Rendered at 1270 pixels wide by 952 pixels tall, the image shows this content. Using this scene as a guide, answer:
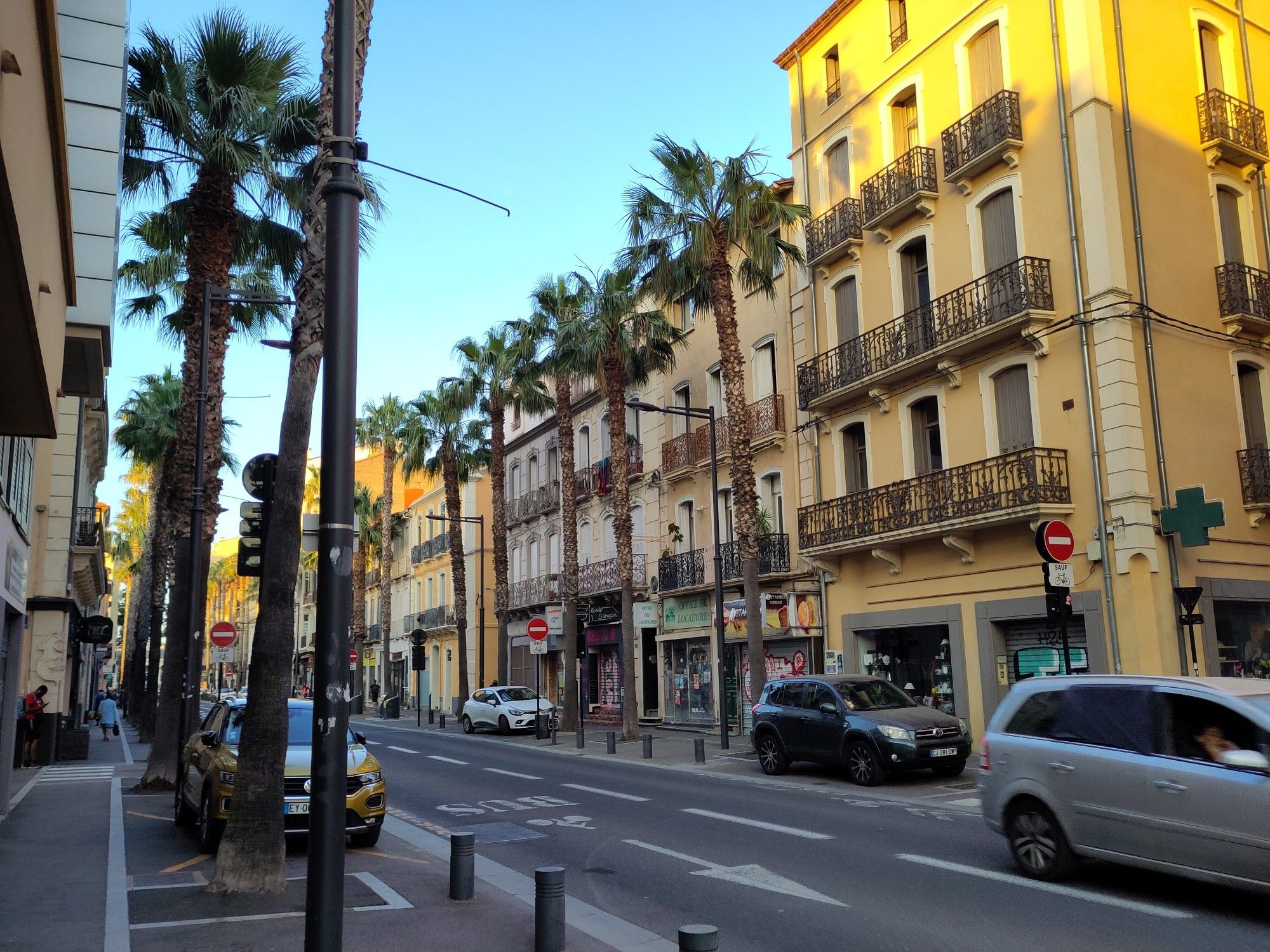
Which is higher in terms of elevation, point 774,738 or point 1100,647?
point 1100,647

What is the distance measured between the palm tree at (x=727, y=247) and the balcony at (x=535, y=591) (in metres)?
18.3

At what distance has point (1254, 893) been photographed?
8.02 meters

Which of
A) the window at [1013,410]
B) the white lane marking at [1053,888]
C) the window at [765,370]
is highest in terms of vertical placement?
the window at [765,370]

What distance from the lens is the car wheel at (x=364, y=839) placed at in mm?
11703

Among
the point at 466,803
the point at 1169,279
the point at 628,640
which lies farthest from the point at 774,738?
the point at 1169,279

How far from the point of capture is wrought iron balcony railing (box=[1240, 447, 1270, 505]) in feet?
65.1

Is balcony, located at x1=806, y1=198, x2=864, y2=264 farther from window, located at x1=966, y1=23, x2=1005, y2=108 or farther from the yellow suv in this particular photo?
the yellow suv

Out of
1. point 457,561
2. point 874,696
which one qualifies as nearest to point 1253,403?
point 874,696

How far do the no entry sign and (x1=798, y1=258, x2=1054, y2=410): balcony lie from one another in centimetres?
607

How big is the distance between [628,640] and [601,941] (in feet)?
64.9

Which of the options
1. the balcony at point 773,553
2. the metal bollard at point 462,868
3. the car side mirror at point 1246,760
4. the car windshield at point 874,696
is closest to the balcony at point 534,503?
the balcony at point 773,553

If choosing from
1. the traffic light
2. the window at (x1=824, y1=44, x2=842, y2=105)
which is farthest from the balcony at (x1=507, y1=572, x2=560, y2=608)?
the traffic light

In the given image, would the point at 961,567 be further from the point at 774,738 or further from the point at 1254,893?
the point at 1254,893

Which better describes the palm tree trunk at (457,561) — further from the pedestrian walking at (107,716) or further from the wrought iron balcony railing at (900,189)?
the wrought iron balcony railing at (900,189)
